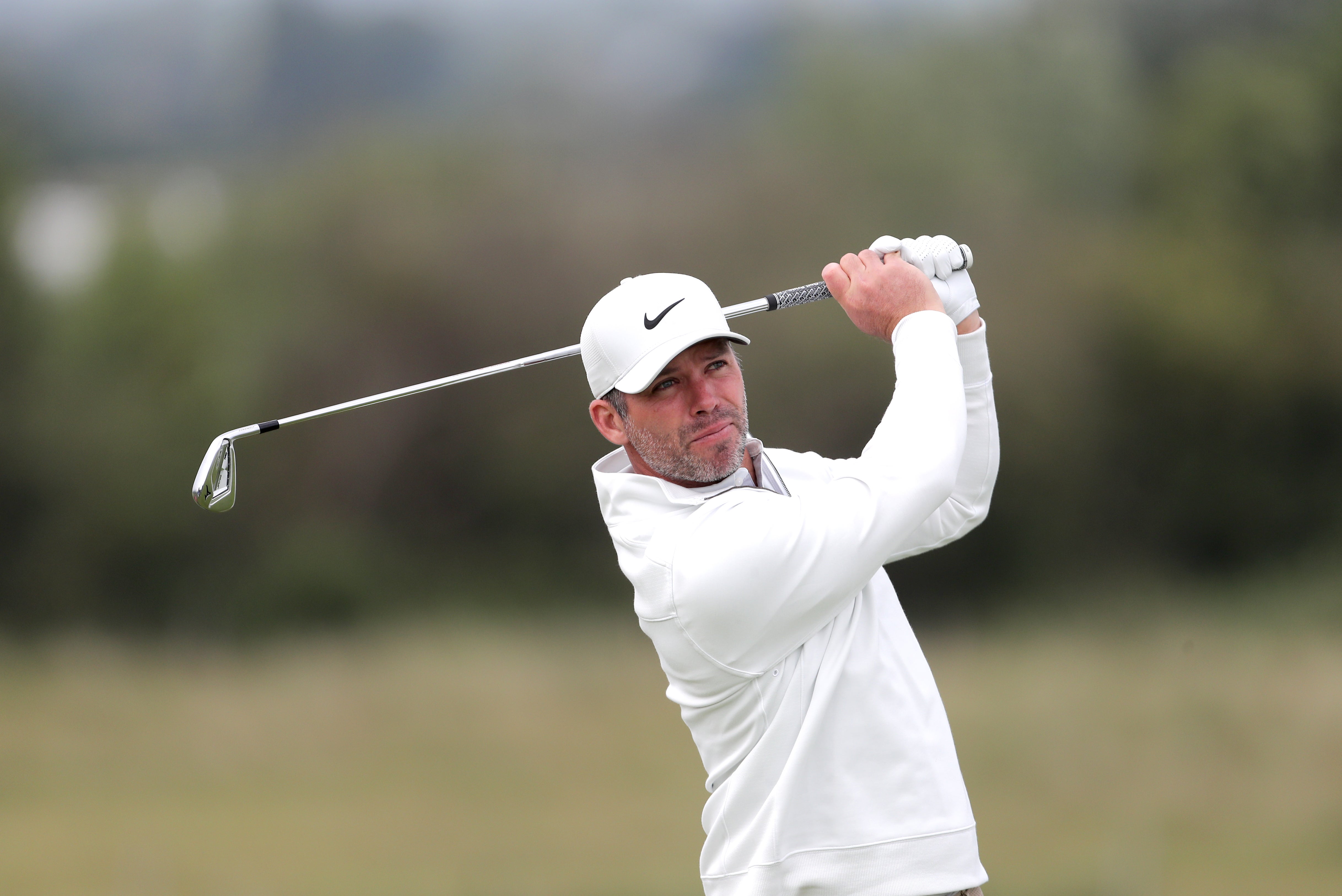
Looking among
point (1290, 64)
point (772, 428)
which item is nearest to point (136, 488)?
point (772, 428)

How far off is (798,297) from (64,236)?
55.9ft

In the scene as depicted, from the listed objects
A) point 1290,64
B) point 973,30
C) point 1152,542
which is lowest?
point 1152,542

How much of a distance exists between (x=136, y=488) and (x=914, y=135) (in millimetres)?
9748

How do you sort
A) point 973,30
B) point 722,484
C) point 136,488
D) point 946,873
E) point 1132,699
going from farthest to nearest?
1. point 973,30
2. point 136,488
3. point 1132,699
4. point 722,484
5. point 946,873

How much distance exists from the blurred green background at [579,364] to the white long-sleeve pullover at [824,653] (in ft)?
37.8

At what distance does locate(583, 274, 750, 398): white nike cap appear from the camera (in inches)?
89.0

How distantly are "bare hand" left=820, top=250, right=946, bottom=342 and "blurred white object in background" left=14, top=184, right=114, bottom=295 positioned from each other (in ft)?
54.5

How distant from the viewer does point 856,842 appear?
214cm

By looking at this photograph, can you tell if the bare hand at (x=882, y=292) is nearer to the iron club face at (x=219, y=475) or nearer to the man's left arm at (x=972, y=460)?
the man's left arm at (x=972, y=460)

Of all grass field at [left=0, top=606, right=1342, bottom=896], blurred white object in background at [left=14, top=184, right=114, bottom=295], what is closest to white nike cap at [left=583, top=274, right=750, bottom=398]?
grass field at [left=0, top=606, right=1342, bottom=896]

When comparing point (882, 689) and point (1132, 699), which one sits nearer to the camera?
point (882, 689)

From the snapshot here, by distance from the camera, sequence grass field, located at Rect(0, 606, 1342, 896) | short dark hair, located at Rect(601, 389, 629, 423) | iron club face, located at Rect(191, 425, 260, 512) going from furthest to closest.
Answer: grass field, located at Rect(0, 606, 1342, 896) → iron club face, located at Rect(191, 425, 260, 512) → short dark hair, located at Rect(601, 389, 629, 423)

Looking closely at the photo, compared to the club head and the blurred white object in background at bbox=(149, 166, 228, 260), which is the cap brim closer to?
the club head

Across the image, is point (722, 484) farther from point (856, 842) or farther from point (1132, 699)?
point (1132, 699)
